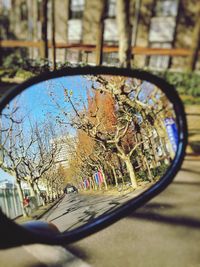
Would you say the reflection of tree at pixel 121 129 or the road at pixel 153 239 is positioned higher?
the reflection of tree at pixel 121 129

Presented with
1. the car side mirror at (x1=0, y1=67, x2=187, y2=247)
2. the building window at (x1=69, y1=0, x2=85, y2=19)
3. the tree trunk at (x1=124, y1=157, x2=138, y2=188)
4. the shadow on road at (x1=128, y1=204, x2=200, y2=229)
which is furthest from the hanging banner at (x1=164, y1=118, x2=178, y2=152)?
the building window at (x1=69, y1=0, x2=85, y2=19)

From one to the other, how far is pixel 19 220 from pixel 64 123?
254 mm

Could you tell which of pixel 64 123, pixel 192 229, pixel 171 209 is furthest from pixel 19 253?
pixel 171 209

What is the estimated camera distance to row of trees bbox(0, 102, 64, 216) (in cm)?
77

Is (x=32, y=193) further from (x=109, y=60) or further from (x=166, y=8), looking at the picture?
(x=166, y=8)

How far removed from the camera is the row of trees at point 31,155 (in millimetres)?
766

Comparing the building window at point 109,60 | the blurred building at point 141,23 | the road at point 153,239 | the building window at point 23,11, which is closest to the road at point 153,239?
the road at point 153,239

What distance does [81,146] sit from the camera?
82cm

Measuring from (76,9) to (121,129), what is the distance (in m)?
15.3

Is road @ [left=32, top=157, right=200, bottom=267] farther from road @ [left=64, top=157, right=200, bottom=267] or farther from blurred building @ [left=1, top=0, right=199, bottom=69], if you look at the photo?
blurred building @ [left=1, top=0, right=199, bottom=69]

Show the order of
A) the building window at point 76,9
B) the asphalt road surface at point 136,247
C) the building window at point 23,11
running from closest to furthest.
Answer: the asphalt road surface at point 136,247 → the building window at point 76,9 → the building window at point 23,11

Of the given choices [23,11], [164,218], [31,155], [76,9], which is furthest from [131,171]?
[23,11]

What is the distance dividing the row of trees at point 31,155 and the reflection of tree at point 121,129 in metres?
0.06

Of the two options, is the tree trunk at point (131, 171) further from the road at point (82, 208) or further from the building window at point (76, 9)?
the building window at point (76, 9)
